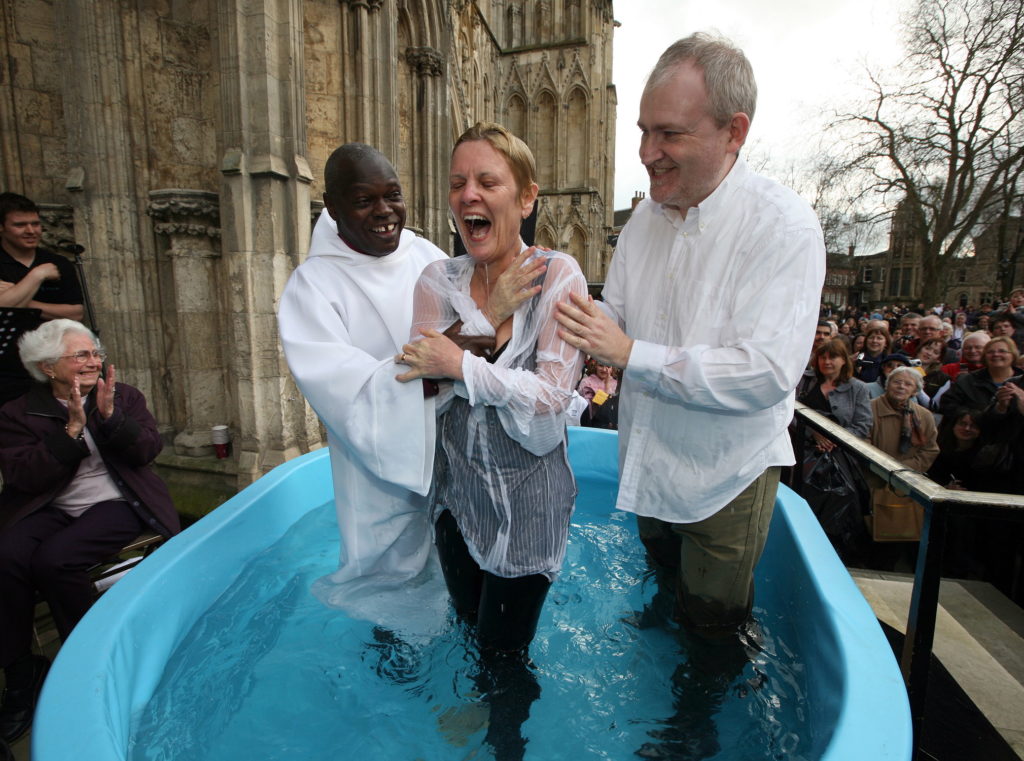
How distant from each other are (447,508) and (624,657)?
2.87 feet

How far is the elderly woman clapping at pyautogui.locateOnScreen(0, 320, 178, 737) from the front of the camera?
2.32 m

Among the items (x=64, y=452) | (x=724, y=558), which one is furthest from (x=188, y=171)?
(x=724, y=558)

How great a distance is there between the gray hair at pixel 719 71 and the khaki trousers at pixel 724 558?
102 centimetres

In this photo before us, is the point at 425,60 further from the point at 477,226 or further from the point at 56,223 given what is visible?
the point at 477,226

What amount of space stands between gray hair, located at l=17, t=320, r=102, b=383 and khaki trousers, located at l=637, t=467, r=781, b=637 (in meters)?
2.75

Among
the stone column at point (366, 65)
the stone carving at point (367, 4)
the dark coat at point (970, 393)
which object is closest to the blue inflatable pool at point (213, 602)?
the dark coat at point (970, 393)

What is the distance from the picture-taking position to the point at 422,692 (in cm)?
184

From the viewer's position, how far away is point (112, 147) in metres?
4.35

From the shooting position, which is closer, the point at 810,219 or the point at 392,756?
the point at 810,219

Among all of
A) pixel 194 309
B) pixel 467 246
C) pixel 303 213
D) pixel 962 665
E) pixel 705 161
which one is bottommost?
pixel 962 665

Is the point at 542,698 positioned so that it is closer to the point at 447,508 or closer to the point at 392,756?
the point at 392,756

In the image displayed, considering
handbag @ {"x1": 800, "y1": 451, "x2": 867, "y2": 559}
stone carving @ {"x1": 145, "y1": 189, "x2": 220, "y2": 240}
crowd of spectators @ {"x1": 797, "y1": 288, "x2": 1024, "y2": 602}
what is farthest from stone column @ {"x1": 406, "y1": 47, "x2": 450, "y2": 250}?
handbag @ {"x1": 800, "y1": 451, "x2": 867, "y2": 559}

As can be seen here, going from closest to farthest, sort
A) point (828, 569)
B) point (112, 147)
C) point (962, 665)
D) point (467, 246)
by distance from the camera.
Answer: point (467, 246), point (828, 569), point (962, 665), point (112, 147)

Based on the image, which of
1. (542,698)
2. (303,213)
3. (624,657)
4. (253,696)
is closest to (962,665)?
(624,657)
